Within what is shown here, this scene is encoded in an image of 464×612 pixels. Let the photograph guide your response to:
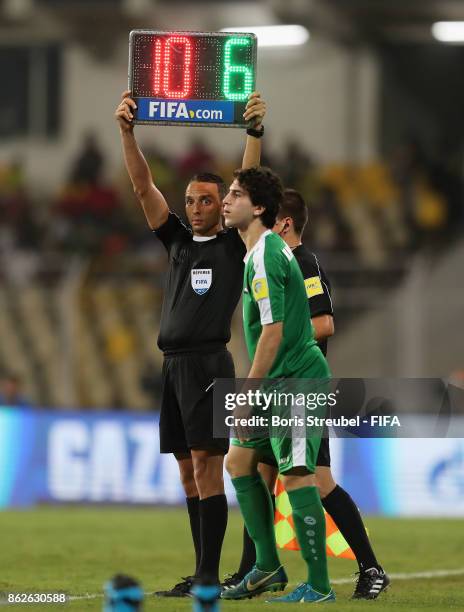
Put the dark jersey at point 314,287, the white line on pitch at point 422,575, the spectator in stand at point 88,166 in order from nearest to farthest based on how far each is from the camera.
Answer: the dark jersey at point 314,287 → the white line on pitch at point 422,575 → the spectator in stand at point 88,166

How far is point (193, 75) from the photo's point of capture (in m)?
7.73

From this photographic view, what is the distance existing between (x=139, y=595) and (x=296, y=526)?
7.47 ft

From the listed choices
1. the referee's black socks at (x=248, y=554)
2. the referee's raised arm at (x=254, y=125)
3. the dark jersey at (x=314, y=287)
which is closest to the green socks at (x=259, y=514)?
the referee's black socks at (x=248, y=554)

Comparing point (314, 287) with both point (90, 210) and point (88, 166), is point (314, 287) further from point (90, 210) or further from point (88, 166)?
point (88, 166)

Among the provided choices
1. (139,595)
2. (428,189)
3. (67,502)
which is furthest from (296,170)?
(139,595)

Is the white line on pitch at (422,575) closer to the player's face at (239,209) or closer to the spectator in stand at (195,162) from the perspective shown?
the player's face at (239,209)

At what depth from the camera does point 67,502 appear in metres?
17.3

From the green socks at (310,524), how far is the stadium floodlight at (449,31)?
1764 centimetres

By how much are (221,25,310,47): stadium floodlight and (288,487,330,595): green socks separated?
17482mm

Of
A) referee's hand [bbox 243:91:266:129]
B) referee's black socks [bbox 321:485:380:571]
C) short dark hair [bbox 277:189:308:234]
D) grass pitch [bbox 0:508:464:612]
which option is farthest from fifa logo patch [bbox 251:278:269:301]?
grass pitch [bbox 0:508:464:612]

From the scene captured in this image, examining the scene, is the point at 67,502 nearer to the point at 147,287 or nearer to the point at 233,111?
the point at 147,287

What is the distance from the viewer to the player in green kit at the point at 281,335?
7160 millimetres

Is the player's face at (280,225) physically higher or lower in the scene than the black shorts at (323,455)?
higher

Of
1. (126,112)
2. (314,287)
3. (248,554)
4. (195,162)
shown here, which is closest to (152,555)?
(248,554)
